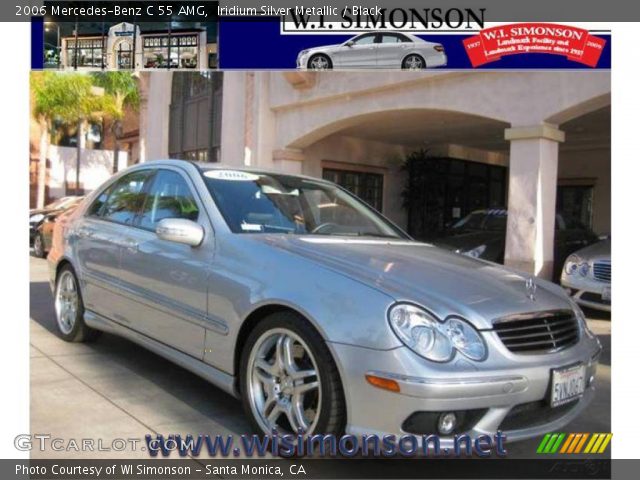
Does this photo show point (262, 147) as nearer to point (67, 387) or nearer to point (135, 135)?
point (135, 135)

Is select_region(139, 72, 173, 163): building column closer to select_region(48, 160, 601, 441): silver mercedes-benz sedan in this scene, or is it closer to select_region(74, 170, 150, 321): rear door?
select_region(74, 170, 150, 321): rear door

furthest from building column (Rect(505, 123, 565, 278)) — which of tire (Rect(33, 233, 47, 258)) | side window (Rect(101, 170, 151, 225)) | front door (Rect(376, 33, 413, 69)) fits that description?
tire (Rect(33, 233, 47, 258))

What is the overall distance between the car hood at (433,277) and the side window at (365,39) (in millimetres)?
1656

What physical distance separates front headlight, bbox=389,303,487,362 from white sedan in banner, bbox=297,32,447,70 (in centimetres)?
251

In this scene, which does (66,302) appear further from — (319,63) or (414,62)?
(414,62)

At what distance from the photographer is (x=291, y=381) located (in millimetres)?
3125

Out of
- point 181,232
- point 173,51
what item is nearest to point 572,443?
point 181,232

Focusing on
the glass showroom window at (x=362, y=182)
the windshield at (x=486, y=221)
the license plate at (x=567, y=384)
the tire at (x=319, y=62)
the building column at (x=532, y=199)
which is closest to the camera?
the license plate at (x=567, y=384)

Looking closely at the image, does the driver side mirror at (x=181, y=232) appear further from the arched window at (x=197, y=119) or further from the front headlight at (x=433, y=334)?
the arched window at (x=197, y=119)

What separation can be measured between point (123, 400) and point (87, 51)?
2.65 meters

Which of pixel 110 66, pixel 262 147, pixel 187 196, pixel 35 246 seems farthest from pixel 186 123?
pixel 187 196

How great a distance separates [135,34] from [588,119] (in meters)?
9.00

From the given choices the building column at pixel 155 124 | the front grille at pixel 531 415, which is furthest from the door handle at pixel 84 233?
the building column at pixel 155 124

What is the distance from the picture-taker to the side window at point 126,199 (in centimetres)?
467
